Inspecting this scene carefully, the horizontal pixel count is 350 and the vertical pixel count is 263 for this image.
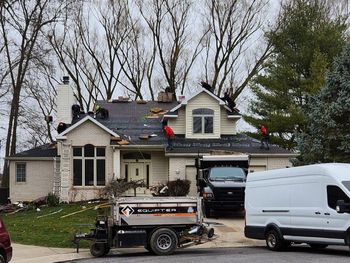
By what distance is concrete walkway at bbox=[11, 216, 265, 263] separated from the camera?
17.2m

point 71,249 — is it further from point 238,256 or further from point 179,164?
point 179,164

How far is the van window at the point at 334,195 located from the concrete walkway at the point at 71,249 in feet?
15.7

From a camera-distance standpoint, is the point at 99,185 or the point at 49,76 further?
the point at 49,76

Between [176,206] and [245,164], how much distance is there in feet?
36.2

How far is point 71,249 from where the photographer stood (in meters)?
18.9

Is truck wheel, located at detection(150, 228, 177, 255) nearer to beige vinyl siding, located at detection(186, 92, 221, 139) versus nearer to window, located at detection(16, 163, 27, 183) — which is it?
beige vinyl siding, located at detection(186, 92, 221, 139)

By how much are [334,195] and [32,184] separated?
78.7 feet

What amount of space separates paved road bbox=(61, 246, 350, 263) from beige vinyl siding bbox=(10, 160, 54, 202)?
60.7 feet

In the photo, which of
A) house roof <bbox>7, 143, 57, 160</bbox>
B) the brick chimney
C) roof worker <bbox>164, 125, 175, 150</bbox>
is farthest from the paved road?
the brick chimney

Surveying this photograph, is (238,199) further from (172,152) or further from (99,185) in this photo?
(99,185)

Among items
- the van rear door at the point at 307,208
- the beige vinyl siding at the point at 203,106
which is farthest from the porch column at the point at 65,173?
the van rear door at the point at 307,208

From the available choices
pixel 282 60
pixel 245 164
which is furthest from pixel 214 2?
pixel 245 164

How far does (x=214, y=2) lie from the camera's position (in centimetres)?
5228

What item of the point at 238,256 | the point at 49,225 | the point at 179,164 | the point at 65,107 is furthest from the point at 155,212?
the point at 65,107
